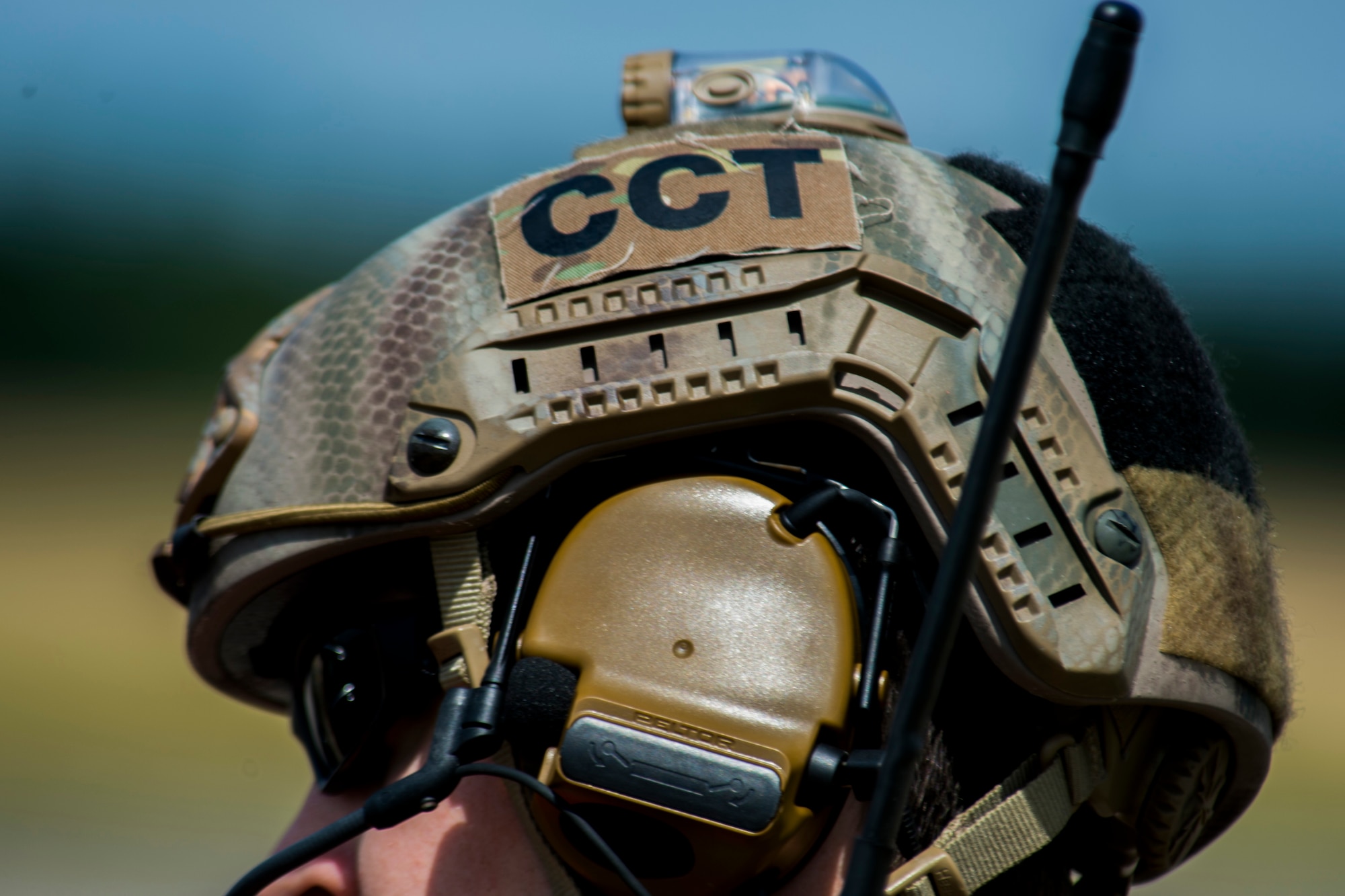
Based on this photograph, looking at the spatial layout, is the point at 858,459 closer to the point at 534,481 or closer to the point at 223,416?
the point at 534,481

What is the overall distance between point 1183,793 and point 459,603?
0.86 metres

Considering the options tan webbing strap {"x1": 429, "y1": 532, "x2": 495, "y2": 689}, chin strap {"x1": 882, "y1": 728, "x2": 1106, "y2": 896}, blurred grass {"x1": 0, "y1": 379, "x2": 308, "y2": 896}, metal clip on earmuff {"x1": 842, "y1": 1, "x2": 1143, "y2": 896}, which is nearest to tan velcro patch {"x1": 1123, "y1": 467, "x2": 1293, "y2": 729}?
chin strap {"x1": 882, "y1": 728, "x2": 1106, "y2": 896}

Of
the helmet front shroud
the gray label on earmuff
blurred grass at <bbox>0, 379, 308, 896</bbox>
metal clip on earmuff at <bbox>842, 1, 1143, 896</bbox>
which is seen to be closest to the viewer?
metal clip on earmuff at <bbox>842, 1, 1143, 896</bbox>

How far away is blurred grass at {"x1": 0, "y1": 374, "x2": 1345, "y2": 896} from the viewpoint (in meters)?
4.45

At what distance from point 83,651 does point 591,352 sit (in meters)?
5.30

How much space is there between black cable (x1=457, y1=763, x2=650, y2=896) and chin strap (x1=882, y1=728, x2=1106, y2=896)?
0.28 meters

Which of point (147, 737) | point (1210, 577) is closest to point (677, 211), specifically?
point (1210, 577)

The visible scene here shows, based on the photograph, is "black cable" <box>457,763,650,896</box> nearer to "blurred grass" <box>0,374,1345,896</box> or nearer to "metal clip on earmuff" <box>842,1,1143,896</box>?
"metal clip on earmuff" <box>842,1,1143,896</box>

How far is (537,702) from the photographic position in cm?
125

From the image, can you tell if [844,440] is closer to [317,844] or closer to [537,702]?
[537,702]

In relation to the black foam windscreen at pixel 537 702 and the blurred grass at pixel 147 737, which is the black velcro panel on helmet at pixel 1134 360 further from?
the blurred grass at pixel 147 737

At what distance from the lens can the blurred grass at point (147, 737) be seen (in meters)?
4.45

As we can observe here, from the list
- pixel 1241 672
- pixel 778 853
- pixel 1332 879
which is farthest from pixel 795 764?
pixel 1332 879

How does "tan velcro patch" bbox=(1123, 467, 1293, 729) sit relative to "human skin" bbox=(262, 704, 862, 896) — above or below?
above
